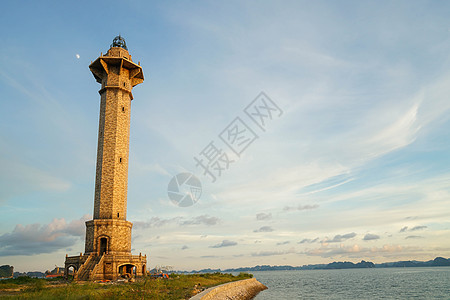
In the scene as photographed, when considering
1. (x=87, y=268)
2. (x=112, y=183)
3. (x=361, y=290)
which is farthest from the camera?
(x=361, y=290)

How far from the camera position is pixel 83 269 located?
38.9 metres

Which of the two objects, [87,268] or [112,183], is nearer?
[87,268]

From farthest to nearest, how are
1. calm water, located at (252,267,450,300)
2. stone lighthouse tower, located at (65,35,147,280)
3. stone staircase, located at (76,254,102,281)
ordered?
calm water, located at (252,267,450,300) < stone lighthouse tower, located at (65,35,147,280) < stone staircase, located at (76,254,102,281)

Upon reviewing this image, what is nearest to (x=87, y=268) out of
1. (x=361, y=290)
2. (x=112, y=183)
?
(x=112, y=183)

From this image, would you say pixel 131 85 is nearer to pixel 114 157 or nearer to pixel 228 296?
pixel 114 157

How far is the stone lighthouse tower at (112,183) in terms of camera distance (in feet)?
133

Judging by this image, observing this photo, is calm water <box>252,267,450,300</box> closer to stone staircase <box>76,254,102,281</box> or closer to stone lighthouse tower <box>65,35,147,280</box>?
stone lighthouse tower <box>65,35,147,280</box>

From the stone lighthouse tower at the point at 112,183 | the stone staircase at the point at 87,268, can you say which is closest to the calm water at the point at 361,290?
A: the stone lighthouse tower at the point at 112,183

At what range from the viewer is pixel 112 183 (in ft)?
146

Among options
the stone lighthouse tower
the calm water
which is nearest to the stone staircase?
the stone lighthouse tower

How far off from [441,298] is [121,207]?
45.9 meters

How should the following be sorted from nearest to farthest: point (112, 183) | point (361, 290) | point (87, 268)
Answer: point (87, 268), point (112, 183), point (361, 290)

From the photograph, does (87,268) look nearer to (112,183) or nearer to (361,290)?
(112,183)

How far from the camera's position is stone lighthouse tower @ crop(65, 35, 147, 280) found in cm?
4050
